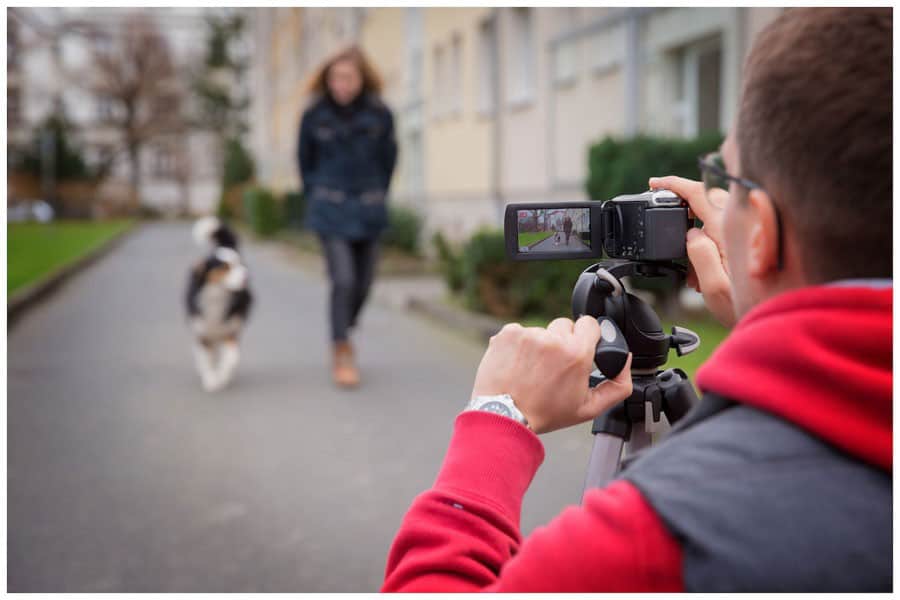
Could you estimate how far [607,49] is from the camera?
11641 millimetres

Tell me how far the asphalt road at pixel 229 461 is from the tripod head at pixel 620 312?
160 millimetres

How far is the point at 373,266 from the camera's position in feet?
25.1

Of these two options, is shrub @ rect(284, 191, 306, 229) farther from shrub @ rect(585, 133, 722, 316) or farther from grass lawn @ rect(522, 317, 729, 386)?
grass lawn @ rect(522, 317, 729, 386)

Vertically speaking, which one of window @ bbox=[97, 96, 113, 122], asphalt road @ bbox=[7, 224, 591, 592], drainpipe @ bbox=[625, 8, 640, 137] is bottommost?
asphalt road @ bbox=[7, 224, 591, 592]

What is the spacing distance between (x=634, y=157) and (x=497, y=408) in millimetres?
7496

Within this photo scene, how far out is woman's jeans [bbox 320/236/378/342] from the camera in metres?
7.49

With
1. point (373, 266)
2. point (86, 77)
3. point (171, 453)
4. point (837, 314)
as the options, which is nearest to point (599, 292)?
point (837, 314)

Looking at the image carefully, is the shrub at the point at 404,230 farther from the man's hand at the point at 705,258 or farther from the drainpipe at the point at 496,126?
the man's hand at the point at 705,258

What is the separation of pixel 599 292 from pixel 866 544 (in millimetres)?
476

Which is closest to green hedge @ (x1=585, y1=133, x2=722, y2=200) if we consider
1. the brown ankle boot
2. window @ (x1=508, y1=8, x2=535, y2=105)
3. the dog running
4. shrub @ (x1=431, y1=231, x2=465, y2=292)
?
the brown ankle boot

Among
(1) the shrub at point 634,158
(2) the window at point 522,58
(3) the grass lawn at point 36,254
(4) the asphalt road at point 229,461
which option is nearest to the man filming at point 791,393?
(4) the asphalt road at point 229,461

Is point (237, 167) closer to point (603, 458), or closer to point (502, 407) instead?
point (603, 458)

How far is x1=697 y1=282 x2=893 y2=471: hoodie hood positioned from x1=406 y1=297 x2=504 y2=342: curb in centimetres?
645

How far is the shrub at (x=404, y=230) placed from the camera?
20.3m
